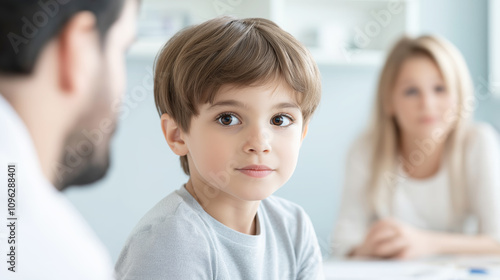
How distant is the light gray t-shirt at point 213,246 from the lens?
58 centimetres

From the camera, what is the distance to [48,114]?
0.64 metres

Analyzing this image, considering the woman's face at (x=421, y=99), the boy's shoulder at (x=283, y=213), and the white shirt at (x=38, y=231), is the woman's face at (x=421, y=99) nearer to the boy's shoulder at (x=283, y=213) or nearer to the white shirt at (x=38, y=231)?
the boy's shoulder at (x=283, y=213)

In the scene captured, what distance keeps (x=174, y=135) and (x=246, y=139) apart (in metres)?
0.13

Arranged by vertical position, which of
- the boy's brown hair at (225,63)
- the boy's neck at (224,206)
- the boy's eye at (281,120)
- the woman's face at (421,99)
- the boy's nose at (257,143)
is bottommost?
the boy's neck at (224,206)

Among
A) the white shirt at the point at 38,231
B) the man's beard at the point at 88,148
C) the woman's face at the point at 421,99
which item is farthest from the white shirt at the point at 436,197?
the white shirt at the point at 38,231

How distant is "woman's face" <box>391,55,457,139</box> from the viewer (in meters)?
1.71

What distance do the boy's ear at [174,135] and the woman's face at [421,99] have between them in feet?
4.03

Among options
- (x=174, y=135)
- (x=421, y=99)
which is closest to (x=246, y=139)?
(x=174, y=135)

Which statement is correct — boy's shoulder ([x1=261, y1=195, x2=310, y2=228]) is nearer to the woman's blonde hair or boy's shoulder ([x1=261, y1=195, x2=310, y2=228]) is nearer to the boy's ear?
the boy's ear

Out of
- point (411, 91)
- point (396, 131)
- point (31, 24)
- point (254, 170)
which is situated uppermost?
point (411, 91)

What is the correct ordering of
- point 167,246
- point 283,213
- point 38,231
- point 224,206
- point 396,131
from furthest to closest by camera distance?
point 396,131 → point 283,213 → point 224,206 → point 167,246 → point 38,231

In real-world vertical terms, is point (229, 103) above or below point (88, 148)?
below

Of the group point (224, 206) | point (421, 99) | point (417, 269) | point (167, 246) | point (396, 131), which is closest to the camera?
point (167, 246)

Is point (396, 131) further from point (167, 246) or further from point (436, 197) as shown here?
point (167, 246)
